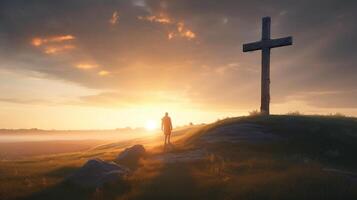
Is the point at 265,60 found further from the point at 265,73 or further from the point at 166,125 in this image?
the point at 166,125

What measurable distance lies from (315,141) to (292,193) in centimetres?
1299

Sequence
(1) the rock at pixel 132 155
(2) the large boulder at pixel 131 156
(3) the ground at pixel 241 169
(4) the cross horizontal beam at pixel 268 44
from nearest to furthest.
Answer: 1. (3) the ground at pixel 241 169
2. (2) the large boulder at pixel 131 156
3. (1) the rock at pixel 132 155
4. (4) the cross horizontal beam at pixel 268 44

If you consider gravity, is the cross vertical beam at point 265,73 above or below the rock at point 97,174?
above

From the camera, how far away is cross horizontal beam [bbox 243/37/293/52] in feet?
106

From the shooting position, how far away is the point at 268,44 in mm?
33469

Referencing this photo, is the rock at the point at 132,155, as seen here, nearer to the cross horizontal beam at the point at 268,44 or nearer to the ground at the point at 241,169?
the ground at the point at 241,169

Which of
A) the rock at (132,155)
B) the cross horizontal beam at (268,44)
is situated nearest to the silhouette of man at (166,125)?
the rock at (132,155)

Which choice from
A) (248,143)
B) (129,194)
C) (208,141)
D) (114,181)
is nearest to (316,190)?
(129,194)

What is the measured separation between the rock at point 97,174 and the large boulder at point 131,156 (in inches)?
162

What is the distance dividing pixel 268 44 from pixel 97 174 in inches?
780

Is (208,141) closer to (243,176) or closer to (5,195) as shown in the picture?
(243,176)

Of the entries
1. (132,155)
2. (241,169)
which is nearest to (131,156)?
(132,155)

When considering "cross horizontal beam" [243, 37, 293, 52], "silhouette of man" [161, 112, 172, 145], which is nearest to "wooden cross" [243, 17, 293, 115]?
"cross horizontal beam" [243, 37, 293, 52]

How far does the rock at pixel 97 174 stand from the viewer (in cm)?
1948
